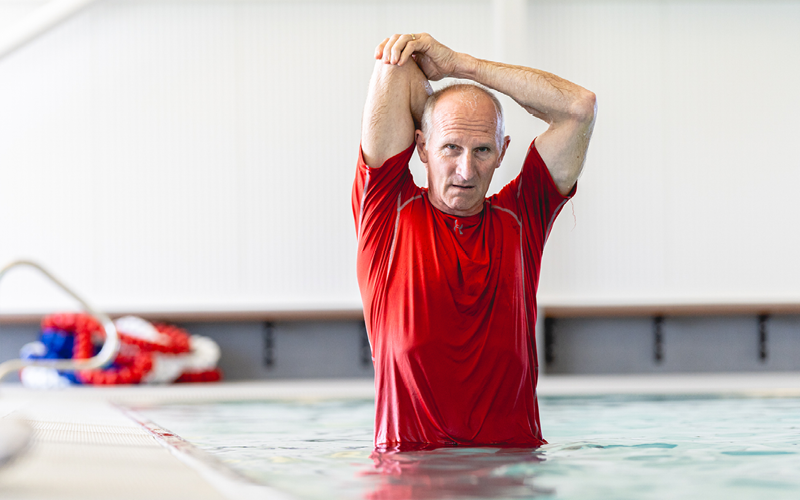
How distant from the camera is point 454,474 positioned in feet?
4.56

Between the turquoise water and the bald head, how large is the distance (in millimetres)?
759

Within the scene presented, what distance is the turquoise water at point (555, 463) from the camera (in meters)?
1.30

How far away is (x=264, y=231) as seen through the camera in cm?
618

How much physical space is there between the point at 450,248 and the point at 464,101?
0.35 meters

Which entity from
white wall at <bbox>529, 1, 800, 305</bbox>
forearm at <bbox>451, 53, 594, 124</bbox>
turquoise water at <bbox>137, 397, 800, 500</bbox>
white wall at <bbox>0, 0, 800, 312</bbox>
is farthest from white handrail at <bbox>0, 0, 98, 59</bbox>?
forearm at <bbox>451, 53, 594, 124</bbox>

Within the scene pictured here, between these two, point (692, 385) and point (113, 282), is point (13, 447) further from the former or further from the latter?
point (113, 282)

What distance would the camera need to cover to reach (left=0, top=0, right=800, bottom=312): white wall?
614cm

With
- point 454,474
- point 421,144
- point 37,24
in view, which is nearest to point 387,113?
point 421,144

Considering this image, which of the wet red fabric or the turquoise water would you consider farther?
the wet red fabric

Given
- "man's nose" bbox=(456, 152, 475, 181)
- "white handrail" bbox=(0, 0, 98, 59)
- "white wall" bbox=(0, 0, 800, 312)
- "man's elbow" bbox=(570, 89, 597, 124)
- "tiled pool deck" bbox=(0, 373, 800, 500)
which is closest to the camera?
"tiled pool deck" bbox=(0, 373, 800, 500)

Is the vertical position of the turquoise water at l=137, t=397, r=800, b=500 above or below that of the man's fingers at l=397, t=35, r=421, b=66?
below

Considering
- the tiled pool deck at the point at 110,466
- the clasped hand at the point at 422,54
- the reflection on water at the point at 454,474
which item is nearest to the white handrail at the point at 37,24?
the tiled pool deck at the point at 110,466

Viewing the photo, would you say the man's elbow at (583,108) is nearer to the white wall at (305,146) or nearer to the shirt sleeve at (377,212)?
the shirt sleeve at (377,212)

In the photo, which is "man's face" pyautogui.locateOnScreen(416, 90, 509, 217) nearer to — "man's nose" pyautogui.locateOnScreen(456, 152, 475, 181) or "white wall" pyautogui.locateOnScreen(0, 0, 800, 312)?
"man's nose" pyautogui.locateOnScreen(456, 152, 475, 181)
